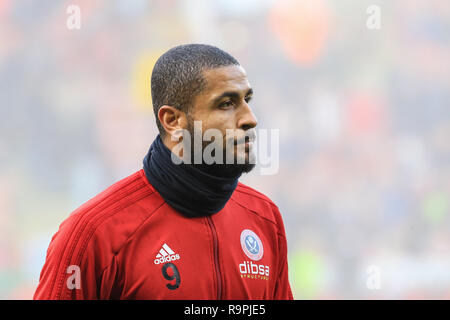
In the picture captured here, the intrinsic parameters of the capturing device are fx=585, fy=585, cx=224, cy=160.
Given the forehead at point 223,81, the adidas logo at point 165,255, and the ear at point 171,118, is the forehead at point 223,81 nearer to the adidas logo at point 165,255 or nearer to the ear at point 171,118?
the ear at point 171,118

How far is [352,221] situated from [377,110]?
3.75 feet

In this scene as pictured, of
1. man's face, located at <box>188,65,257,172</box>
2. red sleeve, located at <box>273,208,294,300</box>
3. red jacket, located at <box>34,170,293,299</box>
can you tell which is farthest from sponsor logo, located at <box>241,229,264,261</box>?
man's face, located at <box>188,65,257,172</box>

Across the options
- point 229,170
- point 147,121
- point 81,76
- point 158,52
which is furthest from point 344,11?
point 229,170

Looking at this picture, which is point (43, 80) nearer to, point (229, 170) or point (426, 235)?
point (426, 235)

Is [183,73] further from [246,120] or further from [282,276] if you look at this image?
[282,276]

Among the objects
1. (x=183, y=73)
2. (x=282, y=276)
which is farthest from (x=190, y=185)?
(x=282, y=276)

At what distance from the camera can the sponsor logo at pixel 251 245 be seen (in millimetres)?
1680

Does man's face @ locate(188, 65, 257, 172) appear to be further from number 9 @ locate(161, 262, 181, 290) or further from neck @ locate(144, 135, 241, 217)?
number 9 @ locate(161, 262, 181, 290)

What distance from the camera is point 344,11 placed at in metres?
6.00

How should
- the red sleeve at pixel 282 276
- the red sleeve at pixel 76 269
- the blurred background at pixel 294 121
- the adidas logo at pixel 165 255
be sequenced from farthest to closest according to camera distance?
the blurred background at pixel 294 121
the red sleeve at pixel 282 276
the adidas logo at pixel 165 255
the red sleeve at pixel 76 269

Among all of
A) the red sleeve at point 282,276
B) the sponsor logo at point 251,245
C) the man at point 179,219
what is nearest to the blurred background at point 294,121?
the red sleeve at point 282,276

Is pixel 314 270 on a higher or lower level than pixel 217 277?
lower

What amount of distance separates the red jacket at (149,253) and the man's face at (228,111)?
212mm

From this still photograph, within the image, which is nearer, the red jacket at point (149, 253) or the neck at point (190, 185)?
the red jacket at point (149, 253)
